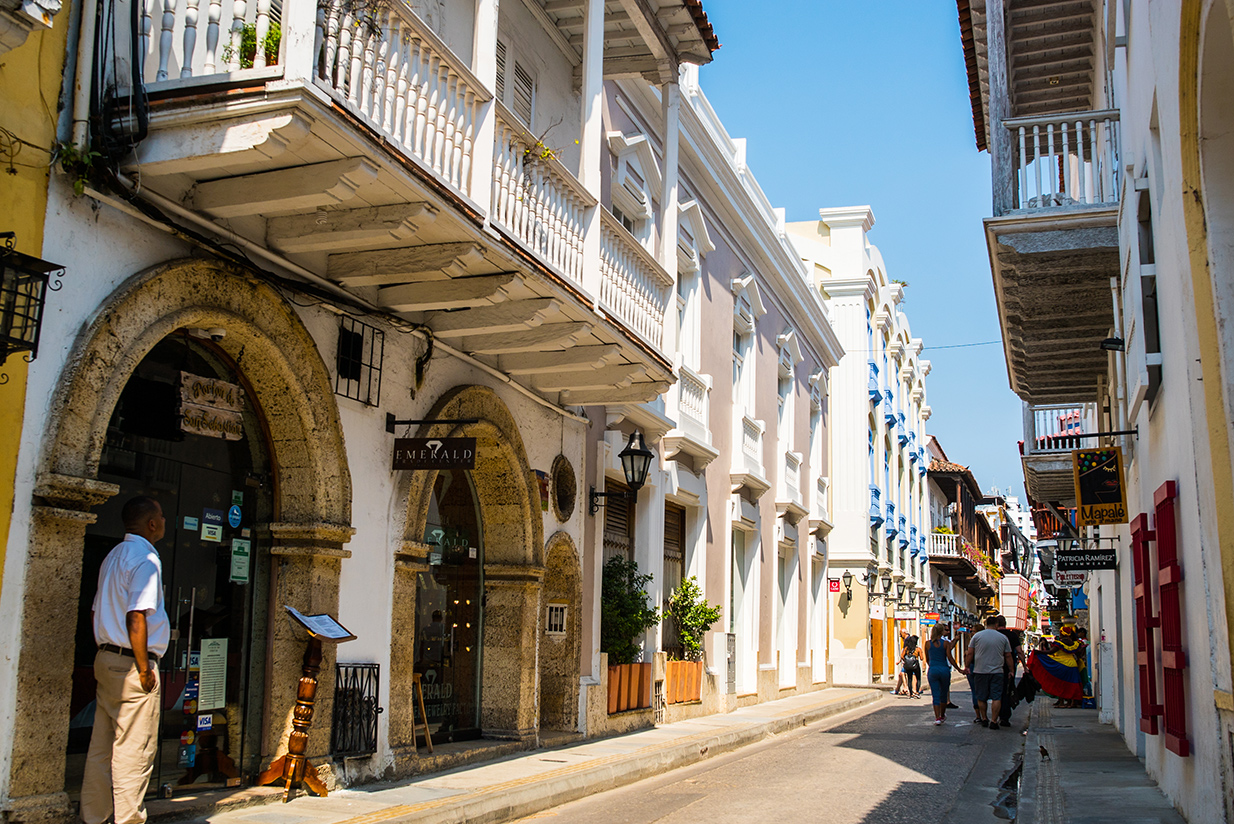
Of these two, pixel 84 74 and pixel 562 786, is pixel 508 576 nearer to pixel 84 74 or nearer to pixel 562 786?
pixel 562 786

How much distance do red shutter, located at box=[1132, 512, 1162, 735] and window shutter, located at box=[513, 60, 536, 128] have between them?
722 centimetres

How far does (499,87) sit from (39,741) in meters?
7.57

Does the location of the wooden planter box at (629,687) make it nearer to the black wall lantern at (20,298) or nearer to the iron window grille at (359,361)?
the iron window grille at (359,361)

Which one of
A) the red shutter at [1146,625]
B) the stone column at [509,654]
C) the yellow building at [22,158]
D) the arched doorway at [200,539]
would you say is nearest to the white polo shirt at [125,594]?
the yellow building at [22,158]

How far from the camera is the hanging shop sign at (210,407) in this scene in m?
7.31

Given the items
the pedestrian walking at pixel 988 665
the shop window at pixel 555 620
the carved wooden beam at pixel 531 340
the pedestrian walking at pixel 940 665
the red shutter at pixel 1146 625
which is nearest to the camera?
the red shutter at pixel 1146 625

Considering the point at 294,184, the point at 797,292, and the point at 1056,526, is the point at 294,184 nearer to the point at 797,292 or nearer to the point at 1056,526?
the point at 797,292

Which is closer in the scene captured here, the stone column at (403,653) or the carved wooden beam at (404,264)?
the carved wooden beam at (404,264)

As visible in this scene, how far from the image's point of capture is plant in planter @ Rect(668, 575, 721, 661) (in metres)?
16.0

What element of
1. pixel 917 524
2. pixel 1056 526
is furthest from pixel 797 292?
pixel 917 524

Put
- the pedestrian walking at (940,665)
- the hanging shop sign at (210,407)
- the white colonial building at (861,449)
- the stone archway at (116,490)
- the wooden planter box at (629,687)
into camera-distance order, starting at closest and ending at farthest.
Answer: the stone archway at (116,490)
the hanging shop sign at (210,407)
the wooden planter box at (629,687)
the pedestrian walking at (940,665)
the white colonial building at (861,449)

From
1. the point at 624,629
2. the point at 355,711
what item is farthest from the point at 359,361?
the point at 624,629

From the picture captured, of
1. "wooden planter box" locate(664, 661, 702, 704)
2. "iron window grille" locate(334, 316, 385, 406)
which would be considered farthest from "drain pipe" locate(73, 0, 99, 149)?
"wooden planter box" locate(664, 661, 702, 704)

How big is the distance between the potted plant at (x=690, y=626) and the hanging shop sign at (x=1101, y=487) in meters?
6.23
